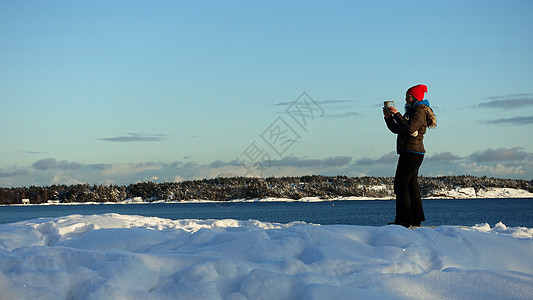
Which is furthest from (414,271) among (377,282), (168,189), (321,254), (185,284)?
(168,189)

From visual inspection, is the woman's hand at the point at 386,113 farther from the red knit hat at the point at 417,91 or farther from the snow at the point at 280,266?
the snow at the point at 280,266

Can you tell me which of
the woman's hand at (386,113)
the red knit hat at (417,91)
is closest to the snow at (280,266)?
the woman's hand at (386,113)

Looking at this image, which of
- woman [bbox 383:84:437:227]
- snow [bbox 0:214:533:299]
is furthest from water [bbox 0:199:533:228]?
snow [bbox 0:214:533:299]

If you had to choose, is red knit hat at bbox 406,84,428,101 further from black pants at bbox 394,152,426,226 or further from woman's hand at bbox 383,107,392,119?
black pants at bbox 394,152,426,226

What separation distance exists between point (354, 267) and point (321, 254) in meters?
0.41

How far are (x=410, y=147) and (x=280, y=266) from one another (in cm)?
472

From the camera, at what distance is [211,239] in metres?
6.05

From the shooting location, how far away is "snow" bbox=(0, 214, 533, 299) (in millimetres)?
4371

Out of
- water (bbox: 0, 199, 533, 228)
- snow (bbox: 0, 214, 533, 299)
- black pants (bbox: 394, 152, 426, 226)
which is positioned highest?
black pants (bbox: 394, 152, 426, 226)

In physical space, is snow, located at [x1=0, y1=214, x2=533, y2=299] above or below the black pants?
below

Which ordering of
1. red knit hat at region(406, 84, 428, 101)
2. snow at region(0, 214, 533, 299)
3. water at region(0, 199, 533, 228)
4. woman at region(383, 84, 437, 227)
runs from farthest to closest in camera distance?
water at region(0, 199, 533, 228) < red knit hat at region(406, 84, 428, 101) < woman at region(383, 84, 437, 227) < snow at region(0, 214, 533, 299)

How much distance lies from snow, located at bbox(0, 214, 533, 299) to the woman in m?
2.51

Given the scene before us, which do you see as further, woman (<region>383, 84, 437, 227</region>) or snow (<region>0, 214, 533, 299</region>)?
woman (<region>383, 84, 437, 227</region>)

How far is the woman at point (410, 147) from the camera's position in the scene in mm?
8742
